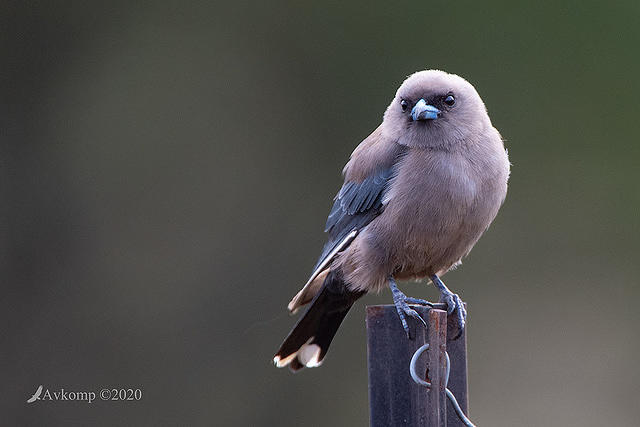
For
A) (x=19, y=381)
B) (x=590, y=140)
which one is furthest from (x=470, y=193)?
(x=19, y=381)

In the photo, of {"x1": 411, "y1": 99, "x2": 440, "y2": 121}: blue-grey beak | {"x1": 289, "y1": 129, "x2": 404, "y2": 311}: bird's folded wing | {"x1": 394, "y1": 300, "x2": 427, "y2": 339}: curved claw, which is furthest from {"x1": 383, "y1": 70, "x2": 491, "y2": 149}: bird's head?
{"x1": 394, "y1": 300, "x2": 427, "y2": 339}: curved claw

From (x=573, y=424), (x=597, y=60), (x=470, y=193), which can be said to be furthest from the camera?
(x=597, y=60)

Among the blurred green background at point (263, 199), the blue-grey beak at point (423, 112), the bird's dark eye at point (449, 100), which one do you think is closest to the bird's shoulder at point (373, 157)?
the blue-grey beak at point (423, 112)

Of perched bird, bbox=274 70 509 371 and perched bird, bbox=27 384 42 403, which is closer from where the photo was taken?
perched bird, bbox=274 70 509 371

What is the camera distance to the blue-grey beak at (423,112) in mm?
4949

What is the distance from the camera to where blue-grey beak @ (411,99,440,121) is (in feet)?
16.2

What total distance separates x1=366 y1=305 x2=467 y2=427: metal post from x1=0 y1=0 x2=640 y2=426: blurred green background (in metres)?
4.79

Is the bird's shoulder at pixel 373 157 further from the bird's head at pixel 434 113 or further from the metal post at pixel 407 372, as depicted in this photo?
the metal post at pixel 407 372

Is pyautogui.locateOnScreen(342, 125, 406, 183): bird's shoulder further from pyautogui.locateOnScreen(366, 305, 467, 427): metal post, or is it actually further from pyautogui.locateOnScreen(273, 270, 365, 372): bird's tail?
pyautogui.locateOnScreen(366, 305, 467, 427): metal post

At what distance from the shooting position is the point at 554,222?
30.1 feet

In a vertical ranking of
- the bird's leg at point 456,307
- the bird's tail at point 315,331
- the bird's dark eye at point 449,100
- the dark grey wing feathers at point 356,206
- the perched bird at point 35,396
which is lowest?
the bird's leg at point 456,307

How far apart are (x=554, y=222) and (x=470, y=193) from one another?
4.68 m

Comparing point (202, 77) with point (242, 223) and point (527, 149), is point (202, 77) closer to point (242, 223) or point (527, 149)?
point (242, 223)

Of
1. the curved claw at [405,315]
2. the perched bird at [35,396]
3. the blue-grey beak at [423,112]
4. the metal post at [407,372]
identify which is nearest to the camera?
the metal post at [407,372]
